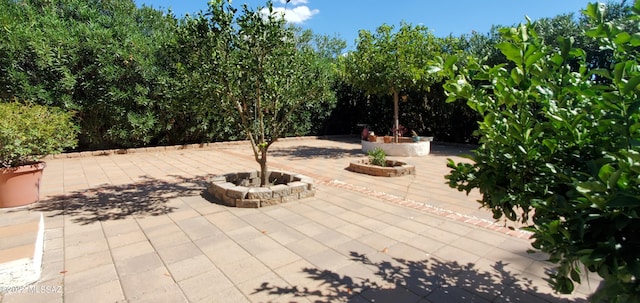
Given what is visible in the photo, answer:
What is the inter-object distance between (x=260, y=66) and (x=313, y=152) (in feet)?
20.5

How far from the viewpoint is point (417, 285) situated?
2.63 metres

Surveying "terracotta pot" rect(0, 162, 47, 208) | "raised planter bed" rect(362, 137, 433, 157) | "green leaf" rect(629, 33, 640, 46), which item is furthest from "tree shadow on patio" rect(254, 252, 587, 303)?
"raised planter bed" rect(362, 137, 433, 157)

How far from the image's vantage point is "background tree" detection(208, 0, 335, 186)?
4305 millimetres

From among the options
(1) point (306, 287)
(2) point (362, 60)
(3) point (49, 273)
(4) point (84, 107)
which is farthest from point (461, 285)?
(4) point (84, 107)

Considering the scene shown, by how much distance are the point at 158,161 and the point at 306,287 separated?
752 centimetres

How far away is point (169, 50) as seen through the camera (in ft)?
15.1

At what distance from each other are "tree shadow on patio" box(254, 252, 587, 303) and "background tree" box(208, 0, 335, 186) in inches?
106

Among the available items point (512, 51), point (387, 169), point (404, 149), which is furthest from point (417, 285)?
point (404, 149)

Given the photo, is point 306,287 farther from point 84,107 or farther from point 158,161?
point 84,107

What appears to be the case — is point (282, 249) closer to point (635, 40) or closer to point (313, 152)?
point (635, 40)

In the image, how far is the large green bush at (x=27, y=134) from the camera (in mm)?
4289

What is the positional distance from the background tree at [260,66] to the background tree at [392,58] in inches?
165

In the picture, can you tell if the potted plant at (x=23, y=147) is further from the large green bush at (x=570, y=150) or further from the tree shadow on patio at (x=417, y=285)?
the large green bush at (x=570, y=150)

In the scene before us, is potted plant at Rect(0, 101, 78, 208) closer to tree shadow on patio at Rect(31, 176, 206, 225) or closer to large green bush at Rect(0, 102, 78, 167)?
large green bush at Rect(0, 102, 78, 167)
